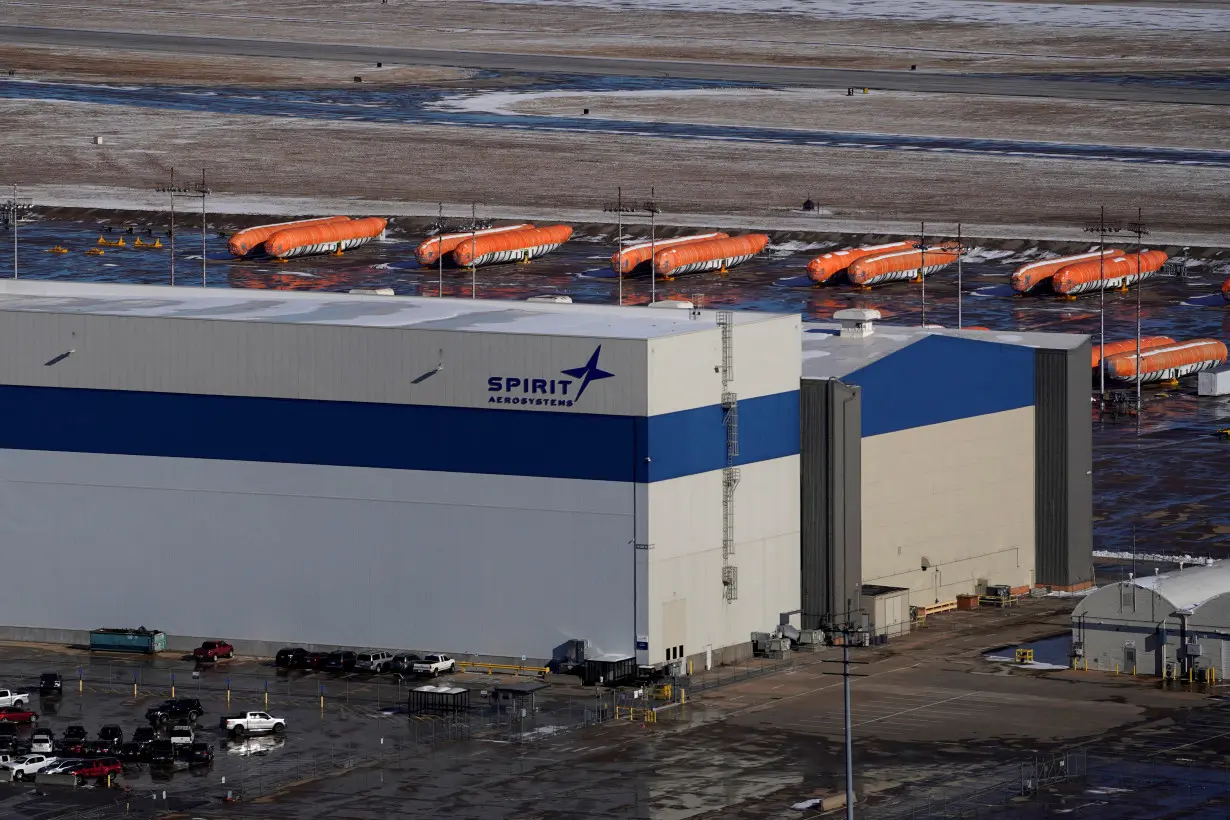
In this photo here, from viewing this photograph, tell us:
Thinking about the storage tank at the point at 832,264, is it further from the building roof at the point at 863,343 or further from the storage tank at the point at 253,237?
the building roof at the point at 863,343

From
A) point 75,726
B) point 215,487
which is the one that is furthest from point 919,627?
point 75,726

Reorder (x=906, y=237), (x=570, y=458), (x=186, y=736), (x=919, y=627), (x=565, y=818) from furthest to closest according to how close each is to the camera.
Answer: (x=906, y=237), (x=919, y=627), (x=570, y=458), (x=186, y=736), (x=565, y=818)

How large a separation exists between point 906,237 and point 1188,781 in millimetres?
106366

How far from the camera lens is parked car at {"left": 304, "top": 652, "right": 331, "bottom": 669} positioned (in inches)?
3031

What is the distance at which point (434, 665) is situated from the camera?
249ft

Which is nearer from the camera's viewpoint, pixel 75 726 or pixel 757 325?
pixel 75 726

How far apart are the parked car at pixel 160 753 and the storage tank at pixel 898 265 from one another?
8974cm

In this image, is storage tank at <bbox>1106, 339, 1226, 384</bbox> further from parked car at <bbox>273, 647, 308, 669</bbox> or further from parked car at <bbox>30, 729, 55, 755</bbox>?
parked car at <bbox>30, 729, 55, 755</bbox>

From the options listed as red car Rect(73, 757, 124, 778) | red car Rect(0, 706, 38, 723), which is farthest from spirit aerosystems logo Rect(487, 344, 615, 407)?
red car Rect(73, 757, 124, 778)

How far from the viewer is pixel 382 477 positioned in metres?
77.3

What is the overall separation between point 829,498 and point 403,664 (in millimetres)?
14782

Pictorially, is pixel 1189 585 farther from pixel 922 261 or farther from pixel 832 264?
pixel 832 264

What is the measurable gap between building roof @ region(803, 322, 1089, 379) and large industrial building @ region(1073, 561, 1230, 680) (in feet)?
37.8

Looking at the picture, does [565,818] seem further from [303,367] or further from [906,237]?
[906,237]
